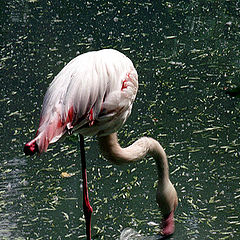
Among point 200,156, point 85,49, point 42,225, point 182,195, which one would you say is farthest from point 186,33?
point 42,225

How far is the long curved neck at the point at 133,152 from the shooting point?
3.06m

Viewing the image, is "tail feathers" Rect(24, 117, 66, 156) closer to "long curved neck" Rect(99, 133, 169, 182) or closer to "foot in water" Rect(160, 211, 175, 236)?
"long curved neck" Rect(99, 133, 169, 182)

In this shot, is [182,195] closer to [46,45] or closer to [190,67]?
[190,67]

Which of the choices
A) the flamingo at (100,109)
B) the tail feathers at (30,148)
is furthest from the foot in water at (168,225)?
the tail feathers at (30,148)

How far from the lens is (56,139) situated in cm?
242

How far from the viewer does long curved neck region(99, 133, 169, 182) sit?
306cm

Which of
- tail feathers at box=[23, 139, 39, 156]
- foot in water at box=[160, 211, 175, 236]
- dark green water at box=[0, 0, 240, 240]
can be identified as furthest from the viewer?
dark green water at box=[0, 0, 240, 240]

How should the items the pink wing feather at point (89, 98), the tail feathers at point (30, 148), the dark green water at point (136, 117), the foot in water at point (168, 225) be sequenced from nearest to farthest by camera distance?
the tail feathers at point (30, 148) → the pink wing feather at point (89, 98) → the foot in water at point (168, 225) → the dark green water at point (136, 117)

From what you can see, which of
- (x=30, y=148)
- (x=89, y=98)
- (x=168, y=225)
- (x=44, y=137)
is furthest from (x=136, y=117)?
(x=30, y=148)

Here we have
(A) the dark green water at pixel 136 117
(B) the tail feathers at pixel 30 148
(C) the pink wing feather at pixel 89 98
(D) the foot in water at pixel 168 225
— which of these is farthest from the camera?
(A) the dark green water at pixel 136 117

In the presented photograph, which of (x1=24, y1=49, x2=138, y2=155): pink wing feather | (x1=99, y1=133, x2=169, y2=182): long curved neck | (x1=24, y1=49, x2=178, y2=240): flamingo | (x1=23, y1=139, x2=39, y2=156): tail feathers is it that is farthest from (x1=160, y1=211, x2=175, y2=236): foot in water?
(x1=23, y1=139, x2=39, y2=156): tail feathers

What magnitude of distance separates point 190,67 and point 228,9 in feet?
4.88

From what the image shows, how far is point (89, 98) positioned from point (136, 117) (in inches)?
61.8

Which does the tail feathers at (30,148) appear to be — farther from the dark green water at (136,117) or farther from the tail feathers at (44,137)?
the dark green water at (136,117)
